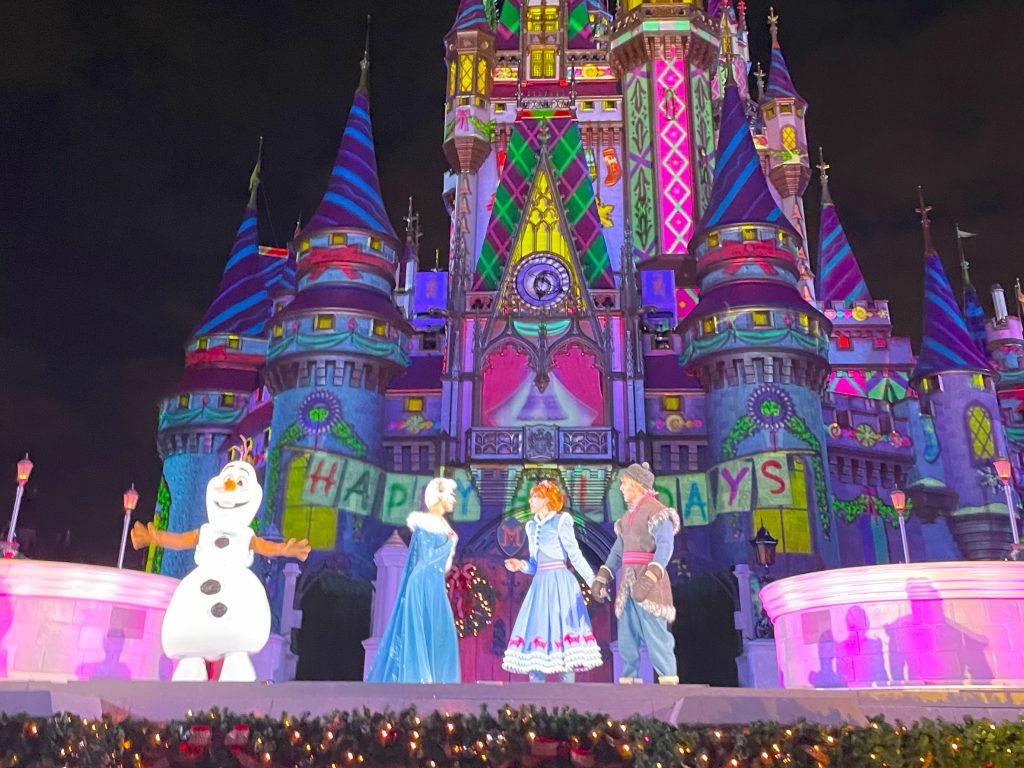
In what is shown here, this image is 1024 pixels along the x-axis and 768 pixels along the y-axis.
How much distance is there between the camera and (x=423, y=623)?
8.52m

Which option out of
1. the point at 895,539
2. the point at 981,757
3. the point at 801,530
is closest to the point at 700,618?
the point at 801,530

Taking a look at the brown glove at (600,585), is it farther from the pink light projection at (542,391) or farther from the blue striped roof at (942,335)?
the blue striped roof at (942,335)

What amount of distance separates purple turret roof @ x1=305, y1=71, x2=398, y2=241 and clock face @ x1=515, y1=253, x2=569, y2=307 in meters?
3.73

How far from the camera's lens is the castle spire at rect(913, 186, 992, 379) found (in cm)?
2602

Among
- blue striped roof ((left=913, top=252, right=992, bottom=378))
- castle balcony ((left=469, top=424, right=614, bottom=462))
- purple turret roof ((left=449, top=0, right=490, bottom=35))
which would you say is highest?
purple turret roof ((left=449, top=0, right=490, bottom=35))

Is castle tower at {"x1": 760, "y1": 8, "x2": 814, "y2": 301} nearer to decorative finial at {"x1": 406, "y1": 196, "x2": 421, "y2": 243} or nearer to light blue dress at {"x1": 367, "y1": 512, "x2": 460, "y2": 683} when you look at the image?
decorative finial at {"x1": 406, "y1": 196, "x2": 421, "y2": 243}

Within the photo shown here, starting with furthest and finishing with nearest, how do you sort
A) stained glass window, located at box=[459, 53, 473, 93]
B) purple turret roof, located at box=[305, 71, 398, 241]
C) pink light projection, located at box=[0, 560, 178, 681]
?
stained glass window, located at box=[459, 53, 473, 93] < purple turret roof, located at box=[305, 71, 398, 241] < pink light projection, located at box=[0, 560, 178, 681]

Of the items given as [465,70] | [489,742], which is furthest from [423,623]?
[465,70]

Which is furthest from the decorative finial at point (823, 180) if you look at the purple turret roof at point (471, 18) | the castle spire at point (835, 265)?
the purple turret roof at point (471, 18)

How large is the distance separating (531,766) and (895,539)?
21.6m

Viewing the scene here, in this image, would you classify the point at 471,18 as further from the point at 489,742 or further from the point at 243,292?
the point at 489,742

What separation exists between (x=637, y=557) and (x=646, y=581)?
297mm

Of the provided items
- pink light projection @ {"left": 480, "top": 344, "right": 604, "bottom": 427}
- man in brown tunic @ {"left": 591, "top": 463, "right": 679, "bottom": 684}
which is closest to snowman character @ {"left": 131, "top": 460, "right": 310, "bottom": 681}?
man in brown tunic @ {"left": 591, "top": 463, "right": 679, "bottom": 684}

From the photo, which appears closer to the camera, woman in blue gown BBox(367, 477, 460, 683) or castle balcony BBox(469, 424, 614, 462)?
woman in blue gown BBox(367, 477, 460, 683)
